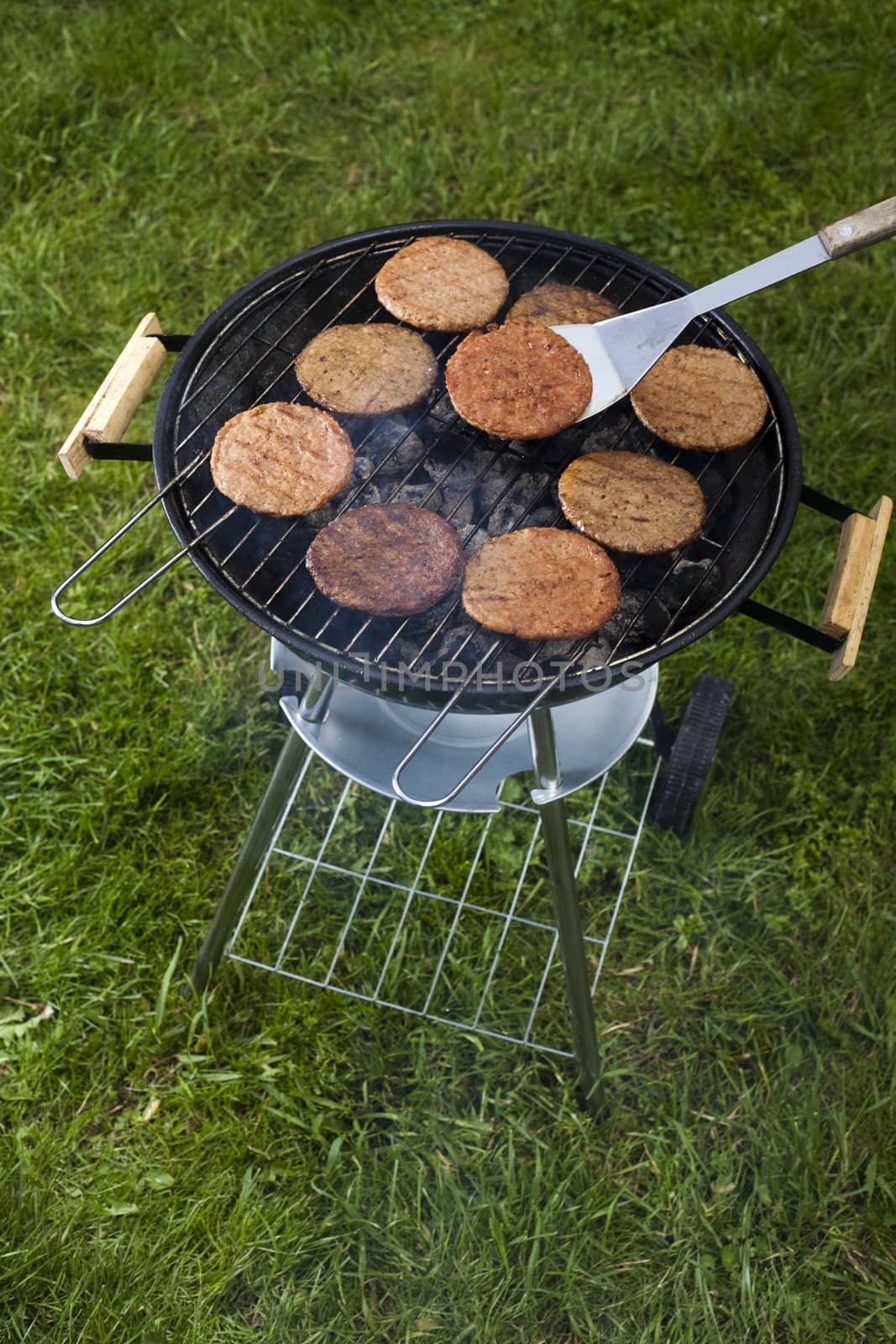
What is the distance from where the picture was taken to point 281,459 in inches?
102

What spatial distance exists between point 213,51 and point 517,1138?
5.15 metres

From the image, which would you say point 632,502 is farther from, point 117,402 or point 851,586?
point 117,402

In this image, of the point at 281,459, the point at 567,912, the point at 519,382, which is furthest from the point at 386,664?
the point at 567,912

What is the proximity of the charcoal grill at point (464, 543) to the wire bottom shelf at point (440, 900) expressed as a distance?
31cm

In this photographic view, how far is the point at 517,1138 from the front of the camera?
3223 mm

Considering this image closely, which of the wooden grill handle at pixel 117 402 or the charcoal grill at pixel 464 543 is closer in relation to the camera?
the charcoal grill at pixel 464 543

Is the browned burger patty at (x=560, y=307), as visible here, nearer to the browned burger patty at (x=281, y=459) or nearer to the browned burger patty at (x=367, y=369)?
the browned burger patty at (x=367, y=369)

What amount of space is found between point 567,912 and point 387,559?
3.47ft

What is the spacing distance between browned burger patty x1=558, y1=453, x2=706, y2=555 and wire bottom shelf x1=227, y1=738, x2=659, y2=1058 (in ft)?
4.03

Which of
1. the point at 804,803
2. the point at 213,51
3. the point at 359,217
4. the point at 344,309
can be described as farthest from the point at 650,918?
the point at 213,51

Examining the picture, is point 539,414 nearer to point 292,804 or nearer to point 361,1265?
point 292,804

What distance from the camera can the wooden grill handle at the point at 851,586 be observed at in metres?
2.52

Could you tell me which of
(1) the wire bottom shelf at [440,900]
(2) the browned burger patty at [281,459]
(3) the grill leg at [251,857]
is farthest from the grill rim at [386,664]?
(1) the wire bottom shelf at [440,900]

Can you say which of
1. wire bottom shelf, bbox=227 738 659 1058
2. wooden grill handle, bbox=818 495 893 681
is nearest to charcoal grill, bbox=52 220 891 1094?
wooden grill handle, bbox=818 495 893 681
